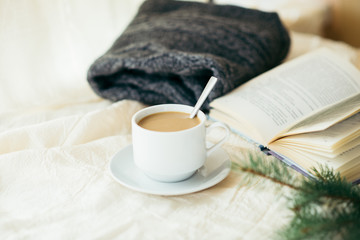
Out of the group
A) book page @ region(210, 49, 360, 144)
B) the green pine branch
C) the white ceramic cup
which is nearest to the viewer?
the green pine branch

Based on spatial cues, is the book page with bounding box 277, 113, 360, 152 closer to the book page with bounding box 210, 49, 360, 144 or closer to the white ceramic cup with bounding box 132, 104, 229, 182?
the book page with bounding box 210, 49, 360, 144

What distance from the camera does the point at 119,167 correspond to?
0.60 meters

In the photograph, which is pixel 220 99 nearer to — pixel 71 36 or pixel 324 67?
pixel 324 67

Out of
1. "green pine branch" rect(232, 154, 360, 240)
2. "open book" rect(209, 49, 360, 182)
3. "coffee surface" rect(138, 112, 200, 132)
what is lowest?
"open book" rect(209, 49, 360, 182)

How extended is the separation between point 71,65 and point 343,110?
0.69 m

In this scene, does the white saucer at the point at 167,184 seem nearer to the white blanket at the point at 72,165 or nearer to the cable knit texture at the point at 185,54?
the white blanket at the point at 72,165

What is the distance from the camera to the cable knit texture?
2.56 feet

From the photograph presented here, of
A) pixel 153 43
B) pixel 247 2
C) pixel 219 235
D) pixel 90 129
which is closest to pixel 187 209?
pixel 219 235

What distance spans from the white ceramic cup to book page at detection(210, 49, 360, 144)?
164 mm

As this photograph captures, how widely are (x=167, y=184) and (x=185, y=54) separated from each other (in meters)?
0.32

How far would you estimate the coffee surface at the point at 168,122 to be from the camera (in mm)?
566

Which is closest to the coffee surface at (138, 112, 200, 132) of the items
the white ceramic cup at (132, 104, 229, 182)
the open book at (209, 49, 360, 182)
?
the white ceramic cup at (132, 104, 229, 182)

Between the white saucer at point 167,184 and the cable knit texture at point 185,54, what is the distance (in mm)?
194

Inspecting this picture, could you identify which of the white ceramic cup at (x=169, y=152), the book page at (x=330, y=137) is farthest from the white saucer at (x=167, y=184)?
the book page at (x=330, y=137)
